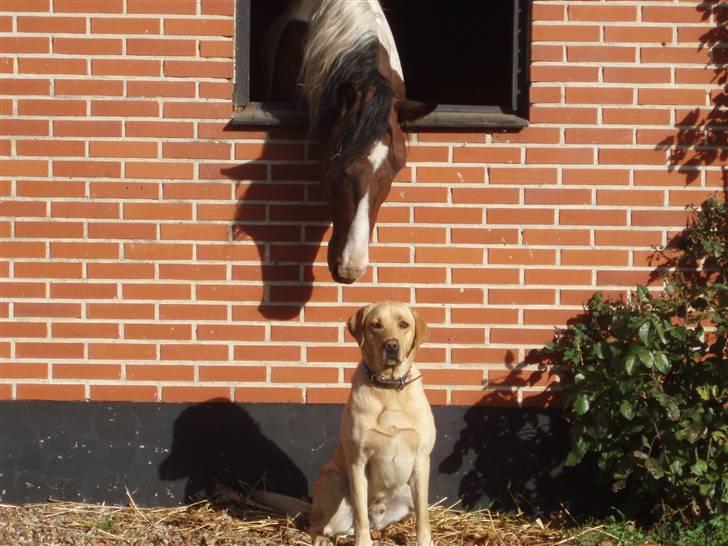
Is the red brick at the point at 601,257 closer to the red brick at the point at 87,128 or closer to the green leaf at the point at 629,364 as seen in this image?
the green leaf at the point at 629,364

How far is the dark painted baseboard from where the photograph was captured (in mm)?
4816

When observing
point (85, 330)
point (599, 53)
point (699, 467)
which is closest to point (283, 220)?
point (85, 330)

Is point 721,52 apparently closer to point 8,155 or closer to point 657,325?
point 657,325

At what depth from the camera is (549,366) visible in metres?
4.83

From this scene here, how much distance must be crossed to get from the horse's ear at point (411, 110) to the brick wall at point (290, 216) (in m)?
0.23

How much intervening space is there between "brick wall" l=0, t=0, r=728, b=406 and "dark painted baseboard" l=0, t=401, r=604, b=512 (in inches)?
3.5

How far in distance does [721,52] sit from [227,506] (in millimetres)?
3206

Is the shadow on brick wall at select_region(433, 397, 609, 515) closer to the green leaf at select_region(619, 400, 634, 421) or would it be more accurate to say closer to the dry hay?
the dry hay

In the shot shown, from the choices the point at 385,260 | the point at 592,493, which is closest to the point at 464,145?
the point at 385,260

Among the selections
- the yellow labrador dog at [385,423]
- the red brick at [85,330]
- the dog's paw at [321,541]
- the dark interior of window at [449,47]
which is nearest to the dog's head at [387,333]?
the yellow labrador dog at [385,423]

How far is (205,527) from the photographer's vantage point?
4.54 meters

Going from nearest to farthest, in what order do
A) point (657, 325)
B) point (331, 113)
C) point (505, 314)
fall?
point (657, 325) < point (331, 113) < point (505, 314)

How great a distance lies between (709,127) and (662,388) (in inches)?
51.6

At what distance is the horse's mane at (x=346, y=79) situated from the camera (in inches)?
170
